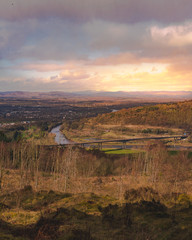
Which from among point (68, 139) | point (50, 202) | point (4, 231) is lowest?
point (68, 139)

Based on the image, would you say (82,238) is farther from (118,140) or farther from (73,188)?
(118,140)

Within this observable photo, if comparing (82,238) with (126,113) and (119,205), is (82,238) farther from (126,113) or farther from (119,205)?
(126,113)

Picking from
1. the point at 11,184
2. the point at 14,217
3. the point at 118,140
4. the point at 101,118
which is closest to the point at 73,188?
the point at 11,184

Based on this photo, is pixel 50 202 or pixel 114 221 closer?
pixel 114 221

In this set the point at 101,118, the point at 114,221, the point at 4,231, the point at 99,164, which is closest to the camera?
the point at 4,231

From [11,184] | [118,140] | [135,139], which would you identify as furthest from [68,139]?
[11,184]

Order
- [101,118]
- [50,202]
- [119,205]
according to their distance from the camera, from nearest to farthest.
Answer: [119,205], [50,202], [101,118]

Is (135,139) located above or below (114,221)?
below
